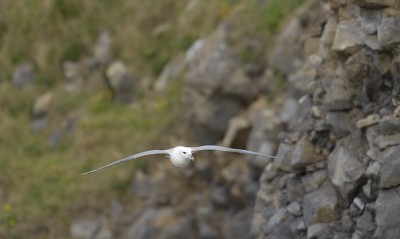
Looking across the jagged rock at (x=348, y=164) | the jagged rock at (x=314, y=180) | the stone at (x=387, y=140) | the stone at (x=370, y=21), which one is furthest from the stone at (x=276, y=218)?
the stone at (x=370, y=21)

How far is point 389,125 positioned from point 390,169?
1.61ft

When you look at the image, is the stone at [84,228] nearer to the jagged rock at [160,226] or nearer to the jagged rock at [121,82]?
the jagged rock at [160,226]

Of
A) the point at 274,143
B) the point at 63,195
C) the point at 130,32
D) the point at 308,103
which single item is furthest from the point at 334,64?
the point at 130,32

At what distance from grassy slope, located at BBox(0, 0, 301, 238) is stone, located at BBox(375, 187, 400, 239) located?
21.8ft

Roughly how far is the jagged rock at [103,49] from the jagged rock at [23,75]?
1.66 meters

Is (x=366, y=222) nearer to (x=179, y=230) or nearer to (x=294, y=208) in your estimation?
(x=294, y=208)

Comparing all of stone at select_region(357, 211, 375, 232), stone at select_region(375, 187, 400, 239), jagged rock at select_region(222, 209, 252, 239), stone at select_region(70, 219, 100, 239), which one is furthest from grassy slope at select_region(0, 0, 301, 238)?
stone at select_region(375, 187, 400, 239)

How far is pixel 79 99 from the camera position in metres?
18.3

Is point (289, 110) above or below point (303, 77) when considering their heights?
above

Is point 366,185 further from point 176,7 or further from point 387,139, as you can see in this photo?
point 176,7

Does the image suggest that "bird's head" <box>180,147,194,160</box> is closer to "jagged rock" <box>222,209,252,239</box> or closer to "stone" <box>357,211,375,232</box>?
"stone" <box>357,211,375,232</box>

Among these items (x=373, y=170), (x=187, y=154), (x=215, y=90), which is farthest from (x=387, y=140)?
(x=215, y=90)

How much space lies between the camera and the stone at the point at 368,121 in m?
8.25

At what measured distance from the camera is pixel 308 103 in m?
9.78
